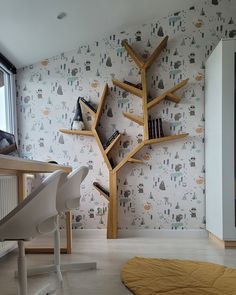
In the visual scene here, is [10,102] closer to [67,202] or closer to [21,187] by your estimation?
[21,187]

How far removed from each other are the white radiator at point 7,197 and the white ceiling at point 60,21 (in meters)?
1.33

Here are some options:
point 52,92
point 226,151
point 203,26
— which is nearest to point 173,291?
point 226,151

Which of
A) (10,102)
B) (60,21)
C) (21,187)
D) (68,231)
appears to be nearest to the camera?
(68,231)

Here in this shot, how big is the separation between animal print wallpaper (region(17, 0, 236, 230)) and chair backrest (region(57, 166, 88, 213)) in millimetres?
1377

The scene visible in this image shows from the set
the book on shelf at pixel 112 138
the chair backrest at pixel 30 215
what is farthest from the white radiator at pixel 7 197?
the chair backrest at pixel 30 215

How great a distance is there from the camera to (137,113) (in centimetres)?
325

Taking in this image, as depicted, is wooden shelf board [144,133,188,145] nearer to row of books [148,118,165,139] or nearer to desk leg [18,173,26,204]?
row of books [148,118,165,139]

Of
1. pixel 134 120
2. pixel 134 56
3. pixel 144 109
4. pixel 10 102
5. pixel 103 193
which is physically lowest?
pixel 103 193

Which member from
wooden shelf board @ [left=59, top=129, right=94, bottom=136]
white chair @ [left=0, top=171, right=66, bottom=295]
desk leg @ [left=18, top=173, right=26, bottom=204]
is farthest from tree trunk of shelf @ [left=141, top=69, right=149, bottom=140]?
white chair @ [left=0, top=171, right=66, bottom=295]

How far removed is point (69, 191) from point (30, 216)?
0.73 meters

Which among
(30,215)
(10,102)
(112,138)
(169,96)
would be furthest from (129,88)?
(30,215)

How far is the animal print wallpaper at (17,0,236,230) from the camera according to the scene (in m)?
3.20

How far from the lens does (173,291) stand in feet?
5.35

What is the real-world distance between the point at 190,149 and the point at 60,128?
57.8 inches
